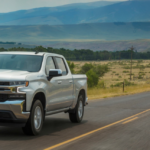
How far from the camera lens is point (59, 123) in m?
12.1

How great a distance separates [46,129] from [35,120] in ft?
4.98

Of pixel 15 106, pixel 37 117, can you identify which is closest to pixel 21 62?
pixel 37 117

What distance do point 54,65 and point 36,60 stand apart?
2.70 ft

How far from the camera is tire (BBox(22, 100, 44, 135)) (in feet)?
28.7

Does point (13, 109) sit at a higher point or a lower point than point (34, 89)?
lower

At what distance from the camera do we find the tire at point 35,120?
874 centimetres

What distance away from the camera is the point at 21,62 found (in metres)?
9.93

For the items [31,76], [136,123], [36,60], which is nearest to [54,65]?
[36,60]

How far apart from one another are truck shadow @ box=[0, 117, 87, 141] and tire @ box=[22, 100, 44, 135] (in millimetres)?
140

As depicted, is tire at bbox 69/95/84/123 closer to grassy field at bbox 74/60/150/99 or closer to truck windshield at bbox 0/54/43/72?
truck windshield at bbox 0/54/43/72

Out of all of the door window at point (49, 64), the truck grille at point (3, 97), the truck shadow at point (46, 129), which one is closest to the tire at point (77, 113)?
the truck shadow at point (46, 129)

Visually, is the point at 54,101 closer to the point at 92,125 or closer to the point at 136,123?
the point at 92,125

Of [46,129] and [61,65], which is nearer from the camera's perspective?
[46,129]

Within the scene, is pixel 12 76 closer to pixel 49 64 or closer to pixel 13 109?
pixel 13 109
